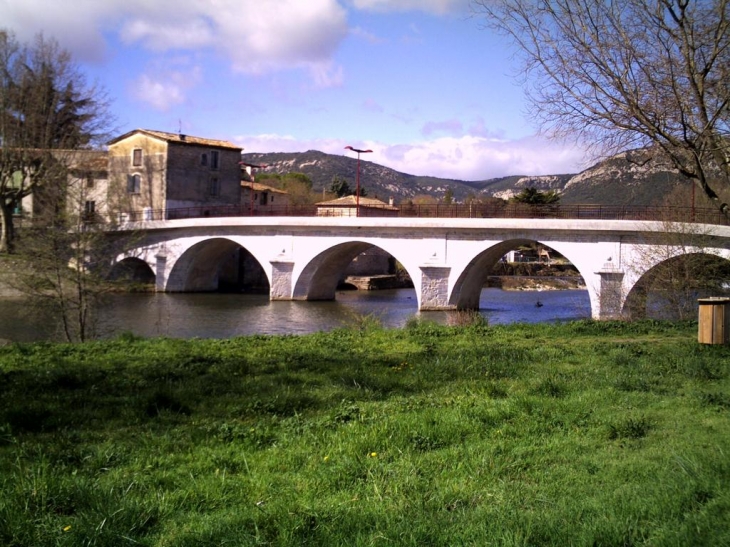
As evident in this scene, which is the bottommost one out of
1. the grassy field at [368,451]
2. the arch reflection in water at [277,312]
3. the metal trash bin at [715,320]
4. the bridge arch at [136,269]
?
the arch reflection in water at [277,312]

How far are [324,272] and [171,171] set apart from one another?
1458cm

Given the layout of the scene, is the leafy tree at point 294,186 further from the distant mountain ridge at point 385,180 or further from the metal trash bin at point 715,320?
the metal trash bin at point 715,320

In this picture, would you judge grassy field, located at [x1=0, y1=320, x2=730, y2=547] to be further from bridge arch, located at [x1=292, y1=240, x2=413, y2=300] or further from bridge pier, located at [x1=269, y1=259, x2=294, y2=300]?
bridge pier, located at [x1=269, y1=259, x2=294, y2=300]

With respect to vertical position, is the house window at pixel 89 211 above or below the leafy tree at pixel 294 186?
below

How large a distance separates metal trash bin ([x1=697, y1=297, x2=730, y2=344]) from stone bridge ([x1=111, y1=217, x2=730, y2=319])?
33.4ft

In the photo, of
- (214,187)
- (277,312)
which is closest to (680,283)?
(277,312)

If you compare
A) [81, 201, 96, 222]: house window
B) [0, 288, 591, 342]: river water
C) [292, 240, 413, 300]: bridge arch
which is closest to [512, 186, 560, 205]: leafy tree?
[0, 288, 591, 342]: river water

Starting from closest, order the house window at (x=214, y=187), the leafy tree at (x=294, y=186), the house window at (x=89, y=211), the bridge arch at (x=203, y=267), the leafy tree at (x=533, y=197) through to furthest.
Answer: the house window at (x=89, y=211) → the bridge arch at (x=203, y=267) → the house window at (x=214, y=187) → the leafy tree at (x=533, y=197) → the leafy tree at (x=294, y=186)

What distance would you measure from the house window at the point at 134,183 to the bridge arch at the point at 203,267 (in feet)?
24.1

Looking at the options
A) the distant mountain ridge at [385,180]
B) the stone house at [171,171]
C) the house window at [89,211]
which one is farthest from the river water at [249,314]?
the distant mountain ridge at [385,180]

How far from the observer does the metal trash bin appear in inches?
388

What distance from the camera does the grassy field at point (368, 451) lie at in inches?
133

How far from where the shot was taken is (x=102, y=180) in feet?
154

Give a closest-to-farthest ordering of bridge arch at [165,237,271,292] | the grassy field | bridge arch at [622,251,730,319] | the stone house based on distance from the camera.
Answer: the grassy field, bridge arch at [622,251,730,319], bridge arch at [165,237,271,292], the stone house
